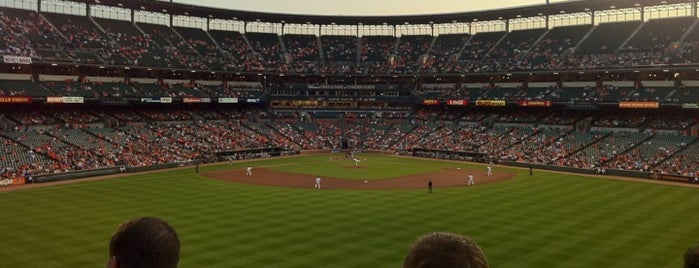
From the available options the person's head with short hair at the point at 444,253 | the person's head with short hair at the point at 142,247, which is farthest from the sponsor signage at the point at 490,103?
the person's head with short hair at the point at 142,247

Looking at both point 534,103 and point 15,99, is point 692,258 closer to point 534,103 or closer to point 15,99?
point 15,99

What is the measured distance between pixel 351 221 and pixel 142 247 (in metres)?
29.8

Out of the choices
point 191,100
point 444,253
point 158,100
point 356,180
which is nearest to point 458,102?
point 356,180

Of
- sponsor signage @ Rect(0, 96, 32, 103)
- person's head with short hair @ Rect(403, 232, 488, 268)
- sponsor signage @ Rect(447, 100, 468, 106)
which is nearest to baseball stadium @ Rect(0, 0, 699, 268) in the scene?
sponsor signage @ Rect(447, 100, 468, 106)

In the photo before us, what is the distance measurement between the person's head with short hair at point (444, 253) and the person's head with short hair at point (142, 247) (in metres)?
1.65

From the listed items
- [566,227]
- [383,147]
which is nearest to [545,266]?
[566,227]

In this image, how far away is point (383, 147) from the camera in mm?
88562

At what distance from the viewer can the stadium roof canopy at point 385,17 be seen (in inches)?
3191

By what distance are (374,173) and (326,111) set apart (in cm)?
4326

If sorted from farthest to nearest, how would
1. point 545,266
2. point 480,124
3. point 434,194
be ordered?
point 480,124, point 434,194, point 545,266

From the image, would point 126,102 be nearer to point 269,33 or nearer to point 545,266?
point 269,33

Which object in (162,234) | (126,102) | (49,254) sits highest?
(126,102)

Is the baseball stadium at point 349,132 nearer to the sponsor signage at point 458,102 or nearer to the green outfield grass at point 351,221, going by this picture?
the green outfield grass at point 351,221

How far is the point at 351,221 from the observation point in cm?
3275
